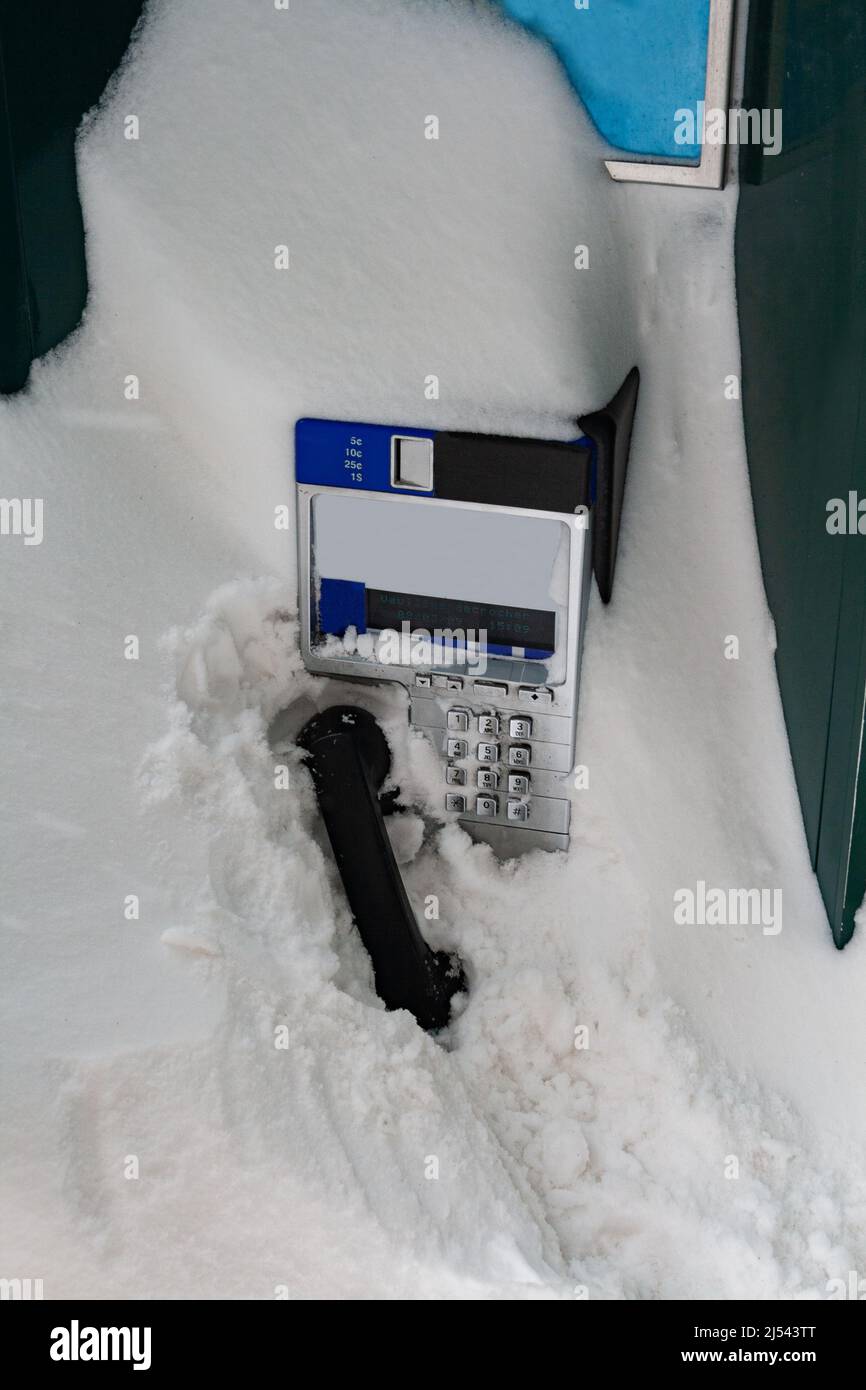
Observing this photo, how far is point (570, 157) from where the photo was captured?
4.04ft

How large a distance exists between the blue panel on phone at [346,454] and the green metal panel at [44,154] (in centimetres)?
24

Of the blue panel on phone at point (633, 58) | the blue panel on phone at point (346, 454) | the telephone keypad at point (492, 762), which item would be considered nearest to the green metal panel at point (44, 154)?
the blue panel on phone at point (346, 454)

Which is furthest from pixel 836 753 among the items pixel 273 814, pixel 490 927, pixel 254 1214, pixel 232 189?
pixel 232 189

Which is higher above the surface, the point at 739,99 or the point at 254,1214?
the point at 739,99

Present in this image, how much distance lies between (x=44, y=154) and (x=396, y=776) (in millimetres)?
599

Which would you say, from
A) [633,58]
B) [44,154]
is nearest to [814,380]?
[633,58]

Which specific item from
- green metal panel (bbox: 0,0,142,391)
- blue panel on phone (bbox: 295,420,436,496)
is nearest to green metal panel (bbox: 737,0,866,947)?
blue panel on phone (bbox: 295,420,436,496)

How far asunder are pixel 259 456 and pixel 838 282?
486 millimetres

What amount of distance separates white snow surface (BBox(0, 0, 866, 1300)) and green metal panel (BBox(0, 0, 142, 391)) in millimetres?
20

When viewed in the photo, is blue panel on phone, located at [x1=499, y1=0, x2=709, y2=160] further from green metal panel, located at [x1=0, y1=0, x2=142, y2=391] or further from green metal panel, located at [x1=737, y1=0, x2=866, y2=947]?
green metal panel, located at [x1=0, y1=0, x2=142, y2=391]

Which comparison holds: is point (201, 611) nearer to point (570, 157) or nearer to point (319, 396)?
point (319, 396)

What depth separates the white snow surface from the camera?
1.10m

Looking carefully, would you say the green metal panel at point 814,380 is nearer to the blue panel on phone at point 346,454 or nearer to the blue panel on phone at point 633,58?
the blue panel on phone at point 633,58

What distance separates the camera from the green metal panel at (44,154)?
1.24 metres
